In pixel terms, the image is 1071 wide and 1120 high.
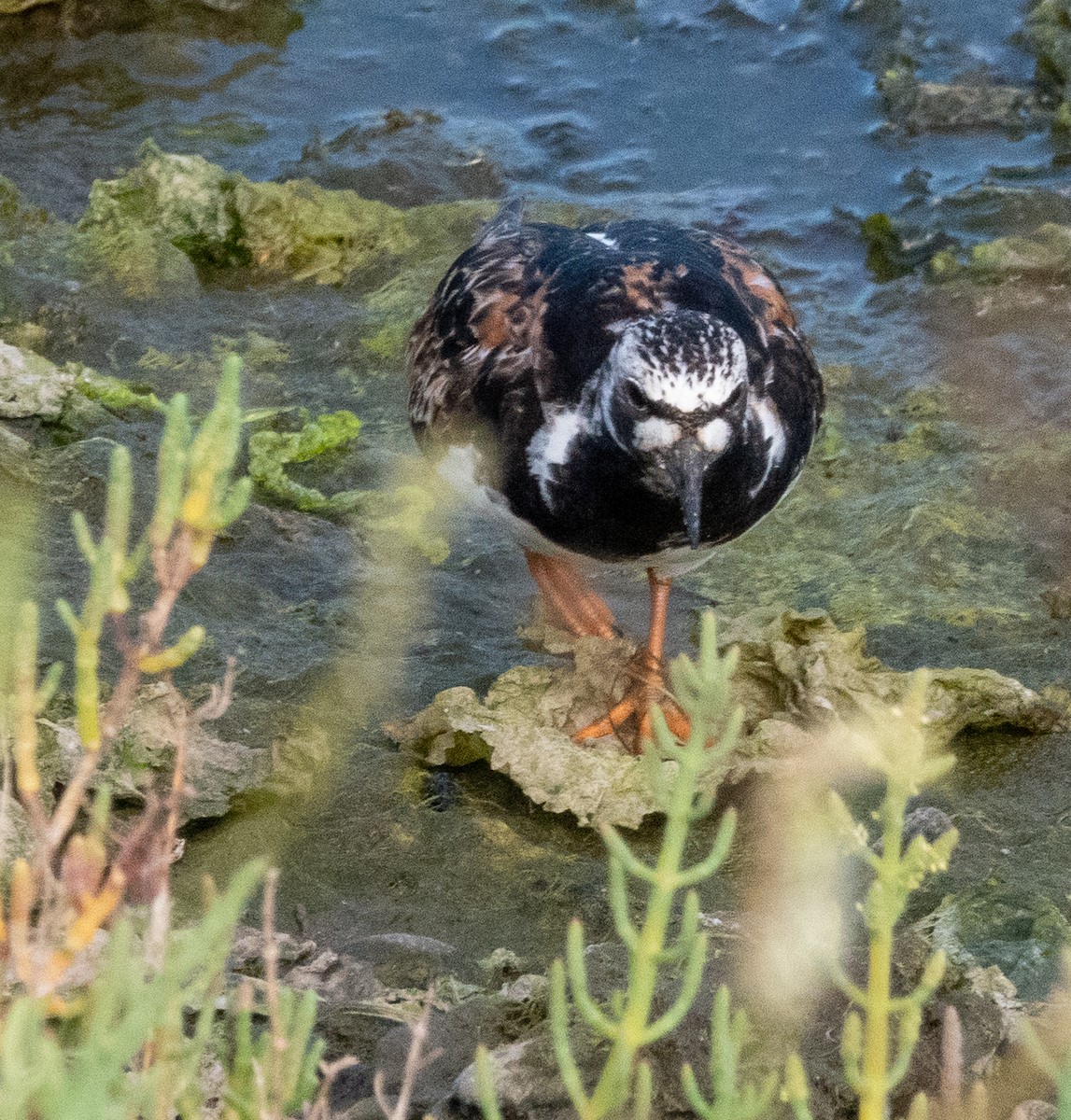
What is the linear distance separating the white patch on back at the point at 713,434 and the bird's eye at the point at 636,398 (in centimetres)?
17

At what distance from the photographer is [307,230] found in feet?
27.2

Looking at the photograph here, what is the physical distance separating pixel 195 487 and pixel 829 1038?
174cm

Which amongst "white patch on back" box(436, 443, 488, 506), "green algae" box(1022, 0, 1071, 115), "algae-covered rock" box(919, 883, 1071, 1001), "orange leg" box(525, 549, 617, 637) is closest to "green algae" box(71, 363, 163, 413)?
"white patch on back" box(436, 443, 488, 506)

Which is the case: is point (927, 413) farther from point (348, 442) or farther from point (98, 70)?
point (98, 70)

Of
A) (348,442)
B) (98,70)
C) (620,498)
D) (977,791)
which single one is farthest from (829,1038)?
(98,70)

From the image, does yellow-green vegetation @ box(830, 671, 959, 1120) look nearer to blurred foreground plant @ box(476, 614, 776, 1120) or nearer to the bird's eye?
blurred foreground plant @ box(476, 614, 776, 1120)

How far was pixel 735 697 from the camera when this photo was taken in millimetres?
4852

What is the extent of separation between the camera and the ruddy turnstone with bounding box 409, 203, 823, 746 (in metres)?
4.41

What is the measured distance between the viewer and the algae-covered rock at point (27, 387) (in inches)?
235

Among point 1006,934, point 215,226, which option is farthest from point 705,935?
point 215,226

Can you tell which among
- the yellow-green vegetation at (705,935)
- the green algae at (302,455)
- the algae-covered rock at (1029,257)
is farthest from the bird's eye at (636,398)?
the algae-covered rock at (1029,257)

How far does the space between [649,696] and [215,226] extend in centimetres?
451

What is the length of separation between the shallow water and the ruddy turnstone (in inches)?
25.4

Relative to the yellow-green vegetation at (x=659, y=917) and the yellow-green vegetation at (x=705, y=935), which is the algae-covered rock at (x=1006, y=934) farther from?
the yellow-green vegetation at (x=659, y=917)
